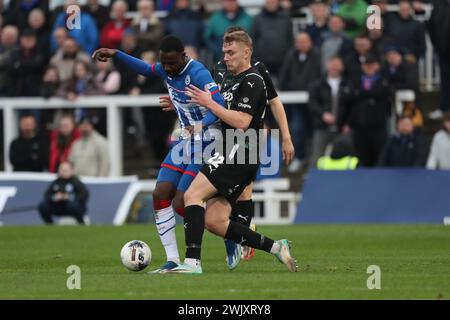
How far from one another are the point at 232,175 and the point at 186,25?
12.4 metres

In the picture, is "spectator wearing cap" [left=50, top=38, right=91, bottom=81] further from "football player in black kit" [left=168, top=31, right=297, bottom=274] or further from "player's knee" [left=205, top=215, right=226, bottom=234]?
"player's knee" [left=205, top=215, right=226, bottom=234]

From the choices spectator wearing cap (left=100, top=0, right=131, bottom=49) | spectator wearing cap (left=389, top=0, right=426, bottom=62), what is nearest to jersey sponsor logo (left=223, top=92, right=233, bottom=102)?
spectator wearing cap (left=389, top=0, right=426, bottom=62)

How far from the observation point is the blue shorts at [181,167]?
42.4 feet

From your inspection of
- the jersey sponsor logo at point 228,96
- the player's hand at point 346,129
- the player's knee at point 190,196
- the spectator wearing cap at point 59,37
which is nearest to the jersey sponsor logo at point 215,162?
the player's knee at point 190,196

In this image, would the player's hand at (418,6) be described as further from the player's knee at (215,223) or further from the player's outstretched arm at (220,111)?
the player's knee at (215,223)

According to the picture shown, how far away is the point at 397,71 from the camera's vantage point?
22.9 m

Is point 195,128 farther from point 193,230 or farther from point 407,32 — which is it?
point 407,32

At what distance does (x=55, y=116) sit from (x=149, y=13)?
274cm

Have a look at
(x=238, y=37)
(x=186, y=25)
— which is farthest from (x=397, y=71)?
(x=238, y=37)

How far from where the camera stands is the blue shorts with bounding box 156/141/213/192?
12.9 m

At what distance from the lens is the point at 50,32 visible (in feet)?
84.1

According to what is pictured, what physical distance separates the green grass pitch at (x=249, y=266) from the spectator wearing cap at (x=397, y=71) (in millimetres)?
3458
